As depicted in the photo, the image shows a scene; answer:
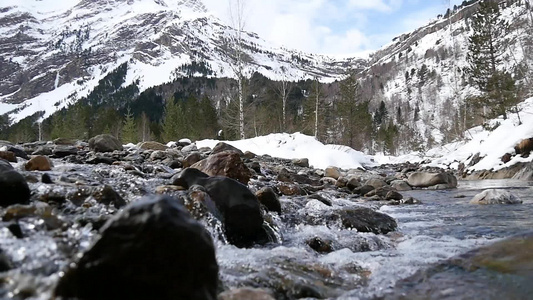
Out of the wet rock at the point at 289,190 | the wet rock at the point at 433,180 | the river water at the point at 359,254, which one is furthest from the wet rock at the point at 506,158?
the wet rock at the point at 289,190

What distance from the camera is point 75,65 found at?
19250 centimetres

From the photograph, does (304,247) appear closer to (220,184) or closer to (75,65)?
(220,184)

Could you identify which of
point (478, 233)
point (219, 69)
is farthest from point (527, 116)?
point (219, 69)

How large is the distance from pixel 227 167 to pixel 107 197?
2.99 meters

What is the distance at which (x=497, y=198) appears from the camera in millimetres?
6820

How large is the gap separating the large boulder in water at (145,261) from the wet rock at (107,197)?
1776 mm

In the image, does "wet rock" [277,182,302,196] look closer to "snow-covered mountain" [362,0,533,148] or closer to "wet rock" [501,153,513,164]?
"wet rock" [501,153,513,164]

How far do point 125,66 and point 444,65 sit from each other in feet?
430

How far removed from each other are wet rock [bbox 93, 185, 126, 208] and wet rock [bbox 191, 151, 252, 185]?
2.69 m

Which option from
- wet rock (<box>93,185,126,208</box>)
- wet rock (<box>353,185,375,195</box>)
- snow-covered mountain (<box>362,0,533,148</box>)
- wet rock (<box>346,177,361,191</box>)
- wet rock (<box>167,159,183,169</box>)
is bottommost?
wet rock (<box>353,185,375,195</box>)

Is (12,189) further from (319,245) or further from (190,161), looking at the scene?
(190,161)

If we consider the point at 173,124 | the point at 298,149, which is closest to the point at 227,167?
the point at 298,149

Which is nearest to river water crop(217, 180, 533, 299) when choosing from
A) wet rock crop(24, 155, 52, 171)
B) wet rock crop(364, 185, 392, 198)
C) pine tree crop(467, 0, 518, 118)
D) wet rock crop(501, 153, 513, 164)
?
wet rock crop(364, 185, 392, 198)

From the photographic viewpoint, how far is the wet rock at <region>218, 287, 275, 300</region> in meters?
2.16
